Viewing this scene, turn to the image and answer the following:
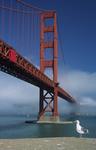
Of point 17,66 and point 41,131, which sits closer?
point 41,131

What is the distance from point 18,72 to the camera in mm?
46531

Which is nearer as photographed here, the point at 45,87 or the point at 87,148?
the point at 87,148

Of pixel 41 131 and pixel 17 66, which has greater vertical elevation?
pixel 17 66

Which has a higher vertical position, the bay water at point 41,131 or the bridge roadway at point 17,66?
the bridge roadway at point 17,66

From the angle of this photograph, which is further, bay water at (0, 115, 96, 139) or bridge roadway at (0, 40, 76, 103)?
A: bridge roadway at (0, 40, 76, 103)

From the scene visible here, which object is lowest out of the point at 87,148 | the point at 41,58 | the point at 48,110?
the point at 87,148

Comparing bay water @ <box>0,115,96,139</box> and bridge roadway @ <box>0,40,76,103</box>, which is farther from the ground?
bridge roadway @ <box>0,40,76,103</box>

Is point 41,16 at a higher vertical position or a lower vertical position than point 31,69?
higher

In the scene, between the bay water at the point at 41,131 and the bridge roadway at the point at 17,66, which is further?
the bridge roadway at the point at 17,66

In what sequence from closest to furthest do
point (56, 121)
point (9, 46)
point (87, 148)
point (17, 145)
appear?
point (87, 148), point (17, 145), point (9, 46), point (56, 121)

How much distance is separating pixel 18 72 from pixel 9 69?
→ 3643mm

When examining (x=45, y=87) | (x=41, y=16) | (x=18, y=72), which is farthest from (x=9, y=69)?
(x=41, y=16)

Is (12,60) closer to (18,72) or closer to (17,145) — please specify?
(18,72)

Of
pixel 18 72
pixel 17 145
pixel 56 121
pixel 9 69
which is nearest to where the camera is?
pixel 17 145
